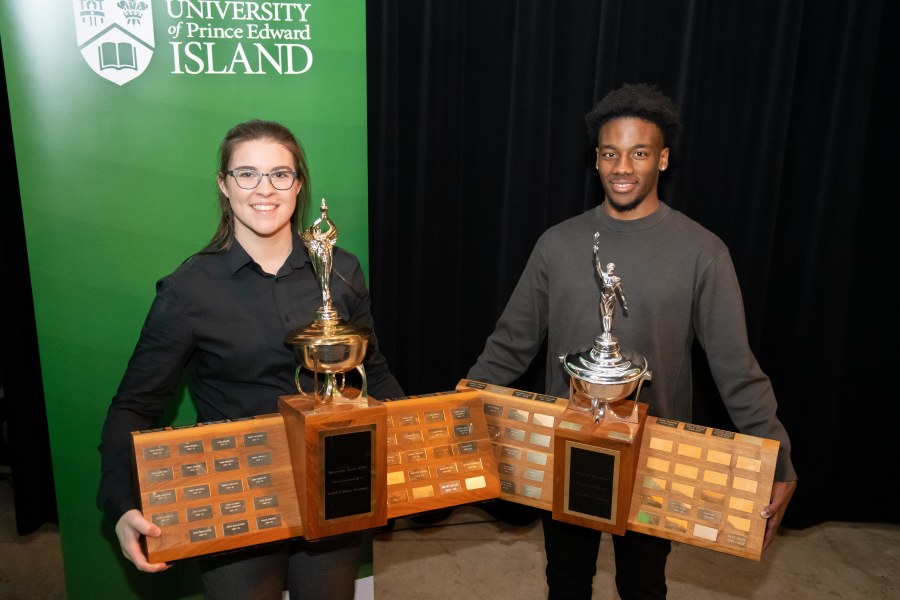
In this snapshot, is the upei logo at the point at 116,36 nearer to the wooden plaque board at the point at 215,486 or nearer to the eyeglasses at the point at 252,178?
the eyeglasses at the point at 252,178

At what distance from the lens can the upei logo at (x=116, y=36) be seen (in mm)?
1871

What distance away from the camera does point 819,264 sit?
3.01 m

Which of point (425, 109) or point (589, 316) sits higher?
point (425, 109)

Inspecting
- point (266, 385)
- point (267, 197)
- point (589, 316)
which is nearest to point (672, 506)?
point (589, 316)

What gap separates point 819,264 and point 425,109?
67.8 inches

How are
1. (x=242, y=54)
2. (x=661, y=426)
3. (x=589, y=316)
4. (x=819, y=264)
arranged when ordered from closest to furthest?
(x=661, y=426)
(x=589, y=316)
(x=242, y=54)
(x=819, y=264)

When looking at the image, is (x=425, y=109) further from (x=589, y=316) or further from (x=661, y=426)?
(x=661, y=426)

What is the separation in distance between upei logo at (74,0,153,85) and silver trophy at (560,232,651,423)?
1337 mm

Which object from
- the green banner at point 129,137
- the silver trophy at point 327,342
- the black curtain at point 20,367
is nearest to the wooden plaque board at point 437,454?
the silver trophy at point 327,342

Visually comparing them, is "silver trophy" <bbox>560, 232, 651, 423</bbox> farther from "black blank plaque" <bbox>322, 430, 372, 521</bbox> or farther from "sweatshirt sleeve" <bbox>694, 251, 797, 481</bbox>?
"black blank plaque" <bbox>322, 430, 372, 521</bbox>

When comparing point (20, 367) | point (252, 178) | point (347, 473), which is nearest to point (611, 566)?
point (347, 473)

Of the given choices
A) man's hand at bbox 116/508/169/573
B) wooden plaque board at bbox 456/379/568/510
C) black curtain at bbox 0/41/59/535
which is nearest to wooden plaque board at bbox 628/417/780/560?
wooden plaque board at bbox 456/379/568/510

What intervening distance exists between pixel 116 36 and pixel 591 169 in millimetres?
1730

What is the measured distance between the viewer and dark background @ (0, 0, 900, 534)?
2764mm
